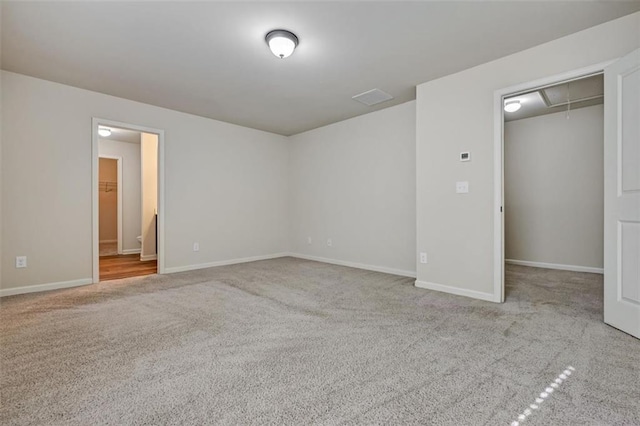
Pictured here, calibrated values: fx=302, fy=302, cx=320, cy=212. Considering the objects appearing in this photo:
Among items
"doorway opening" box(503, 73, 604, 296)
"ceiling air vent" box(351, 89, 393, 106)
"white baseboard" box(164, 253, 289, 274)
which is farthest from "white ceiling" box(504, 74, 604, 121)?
"white baseboard" box(164, 253, 289, 274)

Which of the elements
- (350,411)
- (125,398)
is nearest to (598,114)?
(350,411)

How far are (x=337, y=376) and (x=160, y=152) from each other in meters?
4.12

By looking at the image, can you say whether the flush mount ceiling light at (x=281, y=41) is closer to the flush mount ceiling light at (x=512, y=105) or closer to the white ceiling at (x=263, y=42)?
the white ceiling at (x=263, y=42)

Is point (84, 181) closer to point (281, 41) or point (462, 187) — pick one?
point (281, 41)

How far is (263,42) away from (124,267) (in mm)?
4334

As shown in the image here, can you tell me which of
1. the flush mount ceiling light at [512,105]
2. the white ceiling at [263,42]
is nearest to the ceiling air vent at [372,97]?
the white ceiling at [263,42]

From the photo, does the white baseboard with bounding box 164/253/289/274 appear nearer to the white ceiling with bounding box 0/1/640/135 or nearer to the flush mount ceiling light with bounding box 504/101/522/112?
the white ceiling with bounding box 0/1/640/135

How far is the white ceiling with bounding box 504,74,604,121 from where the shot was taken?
369cm

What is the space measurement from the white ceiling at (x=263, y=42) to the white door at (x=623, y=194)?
548 millimetres

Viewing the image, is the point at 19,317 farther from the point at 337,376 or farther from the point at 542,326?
the point at 542,326

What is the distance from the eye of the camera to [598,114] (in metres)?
4.47

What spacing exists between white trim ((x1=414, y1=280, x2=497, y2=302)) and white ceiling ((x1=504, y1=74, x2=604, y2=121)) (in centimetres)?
226

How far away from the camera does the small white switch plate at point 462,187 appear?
327cm

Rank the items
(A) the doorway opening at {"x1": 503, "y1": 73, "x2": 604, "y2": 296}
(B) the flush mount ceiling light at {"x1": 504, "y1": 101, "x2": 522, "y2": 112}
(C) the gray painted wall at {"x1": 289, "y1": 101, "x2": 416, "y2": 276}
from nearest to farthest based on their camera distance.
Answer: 1. (B) the flush mount ceiling light at {"x1": 504, "y1": 101, "x2": 522, "y2": 112}
2. (C) the gray painted wall at {"x1": 289, "y1": 101, "x2": 416, "y2": 276}
3. (A) the doorway opening at {"x1": 503, "y1": 73, "x2": 604, "y2": 296}
